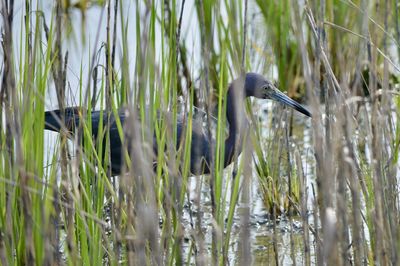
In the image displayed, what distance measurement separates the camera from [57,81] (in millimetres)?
1838

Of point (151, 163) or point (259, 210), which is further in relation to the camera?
point (259, 210)

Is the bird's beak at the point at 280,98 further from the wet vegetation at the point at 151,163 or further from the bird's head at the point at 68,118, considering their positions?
the wet vegetation at the point at 151,163

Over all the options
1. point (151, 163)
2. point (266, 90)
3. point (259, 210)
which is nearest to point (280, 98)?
point (266, 90)

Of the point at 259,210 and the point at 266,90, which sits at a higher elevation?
the point at 266,90

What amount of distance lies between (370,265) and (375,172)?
1.62 ft

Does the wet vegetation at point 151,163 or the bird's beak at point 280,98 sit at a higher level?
the bird's beak at point 280,98

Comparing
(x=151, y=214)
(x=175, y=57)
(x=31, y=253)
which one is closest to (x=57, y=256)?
(x=31, y=253)

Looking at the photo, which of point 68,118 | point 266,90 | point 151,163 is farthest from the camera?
point 266,90

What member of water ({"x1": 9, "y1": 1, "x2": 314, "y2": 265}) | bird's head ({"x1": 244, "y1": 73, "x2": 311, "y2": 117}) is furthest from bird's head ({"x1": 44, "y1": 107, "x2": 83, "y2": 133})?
bird's head ({"x1": 244, "y1": 73, "x2": 311, "y2": 117})

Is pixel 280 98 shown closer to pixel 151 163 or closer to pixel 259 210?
pixel 259 210

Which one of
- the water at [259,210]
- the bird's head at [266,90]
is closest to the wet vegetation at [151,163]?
the water at [259,210]

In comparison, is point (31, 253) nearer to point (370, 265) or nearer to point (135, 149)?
point (135, 149)

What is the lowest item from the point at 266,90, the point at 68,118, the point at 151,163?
the point at 151,163

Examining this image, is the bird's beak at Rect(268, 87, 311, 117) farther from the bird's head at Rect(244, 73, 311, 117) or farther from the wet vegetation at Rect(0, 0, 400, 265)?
the wet vegetation at Rect(0, 0, 400, 265)
